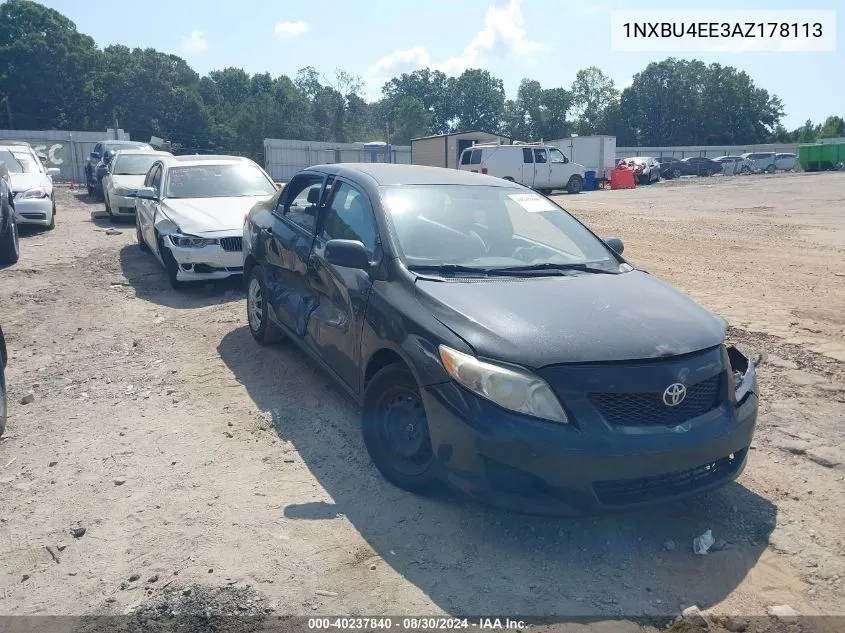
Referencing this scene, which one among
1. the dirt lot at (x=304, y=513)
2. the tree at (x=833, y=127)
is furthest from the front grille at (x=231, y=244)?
the tree at (x=833, y=127)

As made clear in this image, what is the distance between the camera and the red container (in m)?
33.8

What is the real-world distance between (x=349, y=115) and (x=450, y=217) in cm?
6506

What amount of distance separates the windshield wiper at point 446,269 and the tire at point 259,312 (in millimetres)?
2270

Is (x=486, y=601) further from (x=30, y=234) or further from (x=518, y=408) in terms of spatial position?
(x=30, y=234)

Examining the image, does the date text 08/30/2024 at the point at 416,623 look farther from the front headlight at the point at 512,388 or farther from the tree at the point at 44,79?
the tree at the point at 44,79

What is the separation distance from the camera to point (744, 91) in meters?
86.4

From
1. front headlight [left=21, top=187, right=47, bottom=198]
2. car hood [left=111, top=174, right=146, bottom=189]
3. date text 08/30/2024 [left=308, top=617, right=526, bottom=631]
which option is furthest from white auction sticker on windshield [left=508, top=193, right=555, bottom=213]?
car hood [left=111, top=174, right=146, bottom=189]

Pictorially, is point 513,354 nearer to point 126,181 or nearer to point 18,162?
point 18,162

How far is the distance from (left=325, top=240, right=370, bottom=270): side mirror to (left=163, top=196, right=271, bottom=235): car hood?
176 inches

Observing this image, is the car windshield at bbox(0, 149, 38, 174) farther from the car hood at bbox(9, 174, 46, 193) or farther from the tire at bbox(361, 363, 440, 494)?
the tire at bbox(361, 363, 440, 494)

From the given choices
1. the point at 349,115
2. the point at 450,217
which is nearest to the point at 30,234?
the point at 450,217

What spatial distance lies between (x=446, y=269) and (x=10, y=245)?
28.7 feet

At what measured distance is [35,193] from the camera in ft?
42.9

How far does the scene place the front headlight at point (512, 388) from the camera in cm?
311
